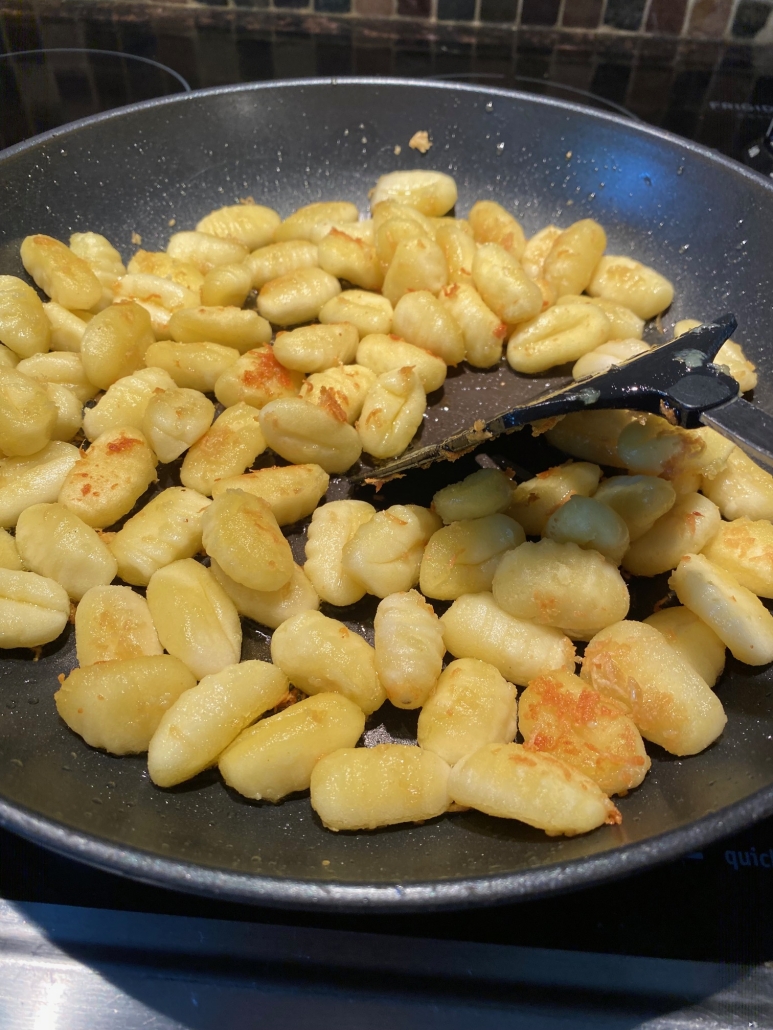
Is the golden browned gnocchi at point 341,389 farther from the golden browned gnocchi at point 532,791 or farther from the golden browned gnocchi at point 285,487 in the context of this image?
the golden browned gnocchi at point 532,791

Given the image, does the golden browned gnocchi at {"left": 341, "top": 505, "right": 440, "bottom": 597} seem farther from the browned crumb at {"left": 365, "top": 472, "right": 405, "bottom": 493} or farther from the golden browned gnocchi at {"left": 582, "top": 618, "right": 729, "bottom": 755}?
the golden browned gnocchi at {"left": 582, "top": 618, "right": 729, "bottom": 755}

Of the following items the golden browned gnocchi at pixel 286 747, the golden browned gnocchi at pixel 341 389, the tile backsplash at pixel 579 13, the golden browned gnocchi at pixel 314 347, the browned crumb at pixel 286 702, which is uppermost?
the tile backsplash at pixel 579 13

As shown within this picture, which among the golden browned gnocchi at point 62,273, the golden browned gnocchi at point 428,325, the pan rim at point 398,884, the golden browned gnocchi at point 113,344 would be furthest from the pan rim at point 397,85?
the pan rim at point 398,884

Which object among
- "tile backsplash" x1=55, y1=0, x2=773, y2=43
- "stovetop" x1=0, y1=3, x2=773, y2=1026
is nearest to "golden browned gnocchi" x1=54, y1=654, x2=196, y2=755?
"stovetop" x1=0, y1=3, x2=773, y2=1026

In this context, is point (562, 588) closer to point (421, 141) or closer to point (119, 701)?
point (119, 701)

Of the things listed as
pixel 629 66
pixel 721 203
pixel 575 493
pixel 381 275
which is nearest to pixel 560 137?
pixel 721 203

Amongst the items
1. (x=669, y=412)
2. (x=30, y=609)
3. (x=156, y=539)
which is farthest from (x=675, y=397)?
(x=30, y=609)
